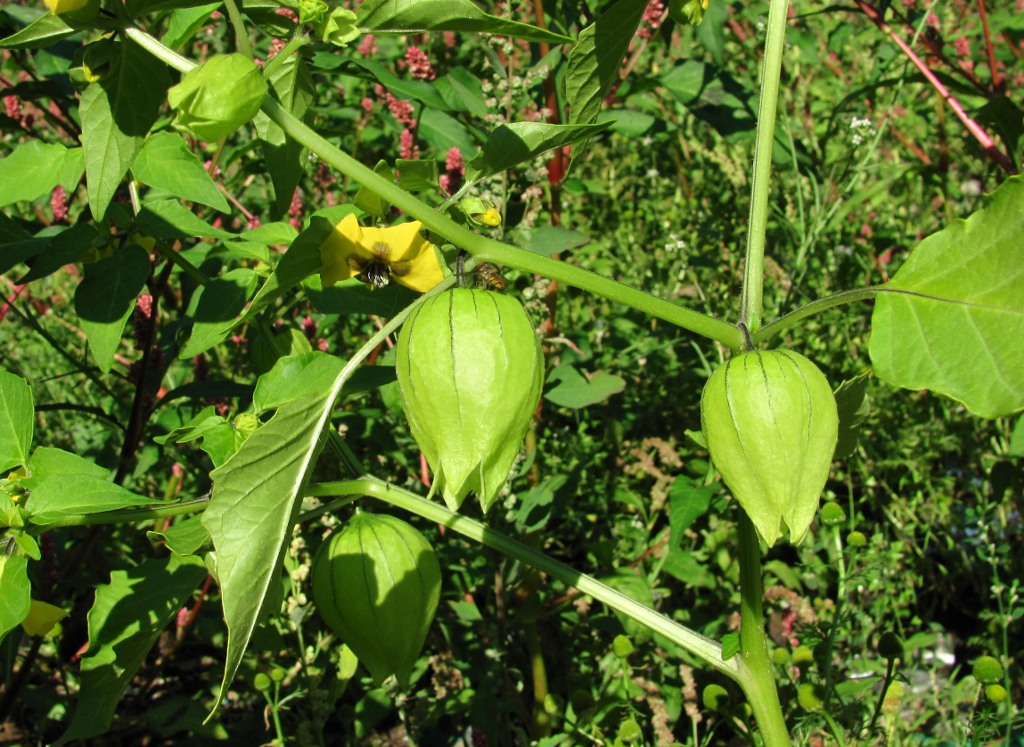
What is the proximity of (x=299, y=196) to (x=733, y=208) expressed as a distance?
84 cm

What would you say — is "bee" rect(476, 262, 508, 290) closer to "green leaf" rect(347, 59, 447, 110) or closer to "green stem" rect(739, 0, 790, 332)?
"green stem" rect(739, 0, 790, 332)

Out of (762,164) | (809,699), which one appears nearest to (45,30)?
(762,164)

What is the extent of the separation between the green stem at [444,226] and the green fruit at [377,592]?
0.32 m

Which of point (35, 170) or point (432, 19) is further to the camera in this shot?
point (35, 170)

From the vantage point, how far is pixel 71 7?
0.59m

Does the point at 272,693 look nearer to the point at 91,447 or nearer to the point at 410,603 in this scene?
the point at 91,447

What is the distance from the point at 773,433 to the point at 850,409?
0.21 m

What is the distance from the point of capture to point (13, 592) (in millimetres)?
676

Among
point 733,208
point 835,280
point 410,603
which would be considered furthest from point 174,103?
point 835,280

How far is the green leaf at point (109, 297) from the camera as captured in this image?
92cm

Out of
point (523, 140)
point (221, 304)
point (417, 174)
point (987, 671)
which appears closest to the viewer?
point (523, 140)

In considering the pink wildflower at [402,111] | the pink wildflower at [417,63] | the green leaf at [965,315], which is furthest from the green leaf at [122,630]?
the pink wildflower at [417,63]

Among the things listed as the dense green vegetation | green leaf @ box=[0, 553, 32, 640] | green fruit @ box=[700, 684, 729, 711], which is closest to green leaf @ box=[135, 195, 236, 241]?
the dense green vegetation

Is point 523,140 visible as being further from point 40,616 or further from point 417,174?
point 40,616
